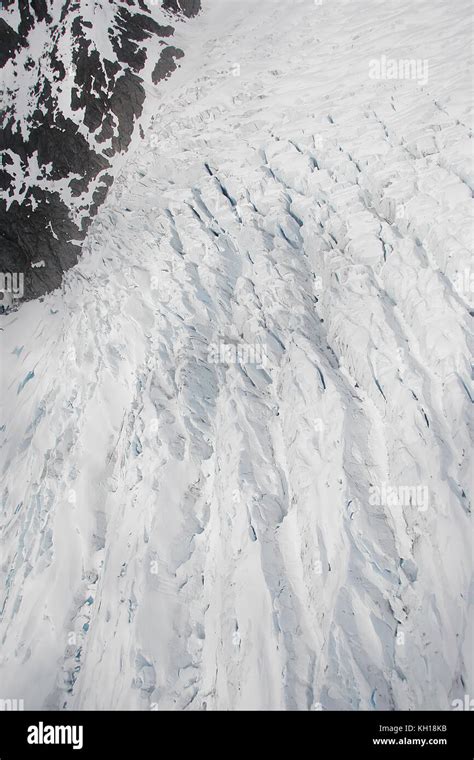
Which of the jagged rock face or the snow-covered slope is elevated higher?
the jagged rock face
